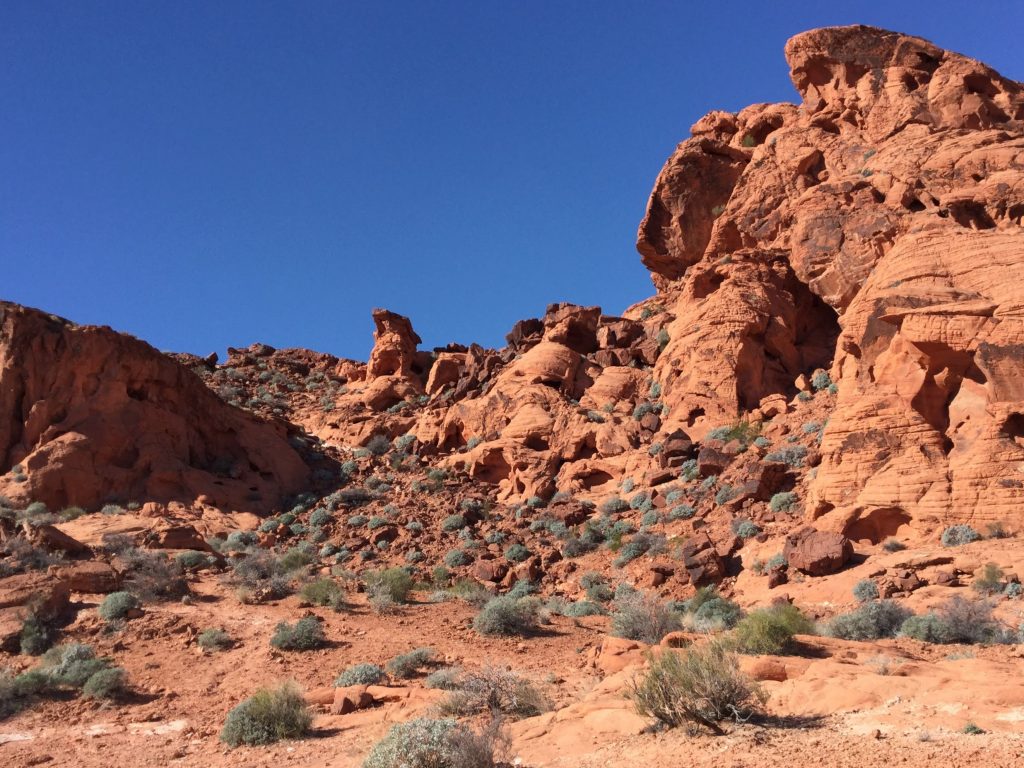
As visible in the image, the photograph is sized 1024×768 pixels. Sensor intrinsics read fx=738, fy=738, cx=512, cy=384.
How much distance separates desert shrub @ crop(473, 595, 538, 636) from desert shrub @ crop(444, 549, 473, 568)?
6357 mm

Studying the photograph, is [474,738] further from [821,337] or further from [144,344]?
[144,344]

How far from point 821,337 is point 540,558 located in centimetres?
1356

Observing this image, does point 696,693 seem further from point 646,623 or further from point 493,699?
point 646,623

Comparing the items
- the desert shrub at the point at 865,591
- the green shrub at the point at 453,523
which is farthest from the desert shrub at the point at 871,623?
the green shrub at the point at 453,523

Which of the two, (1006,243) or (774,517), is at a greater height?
(1006,243)

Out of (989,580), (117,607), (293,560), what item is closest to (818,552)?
(989,580)

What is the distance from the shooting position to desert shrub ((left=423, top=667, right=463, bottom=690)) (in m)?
9.89

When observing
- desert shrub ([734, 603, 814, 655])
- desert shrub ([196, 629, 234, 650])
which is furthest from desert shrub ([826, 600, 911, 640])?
desert shrub ([196, 629, 234, 650])

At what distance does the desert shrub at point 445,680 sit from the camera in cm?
989

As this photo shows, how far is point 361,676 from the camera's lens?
10.7m

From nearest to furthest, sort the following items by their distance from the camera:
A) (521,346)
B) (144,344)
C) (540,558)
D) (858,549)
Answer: (858,549) → (540,558) → (144,344) → (521,346)

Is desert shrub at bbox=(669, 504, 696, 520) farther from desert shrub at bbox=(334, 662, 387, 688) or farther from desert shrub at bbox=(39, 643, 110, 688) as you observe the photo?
desert shrub at bbox=(39, 643, 110, 688)

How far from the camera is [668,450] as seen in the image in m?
22.3

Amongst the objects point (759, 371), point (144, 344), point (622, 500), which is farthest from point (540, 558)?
point (144, 344)
